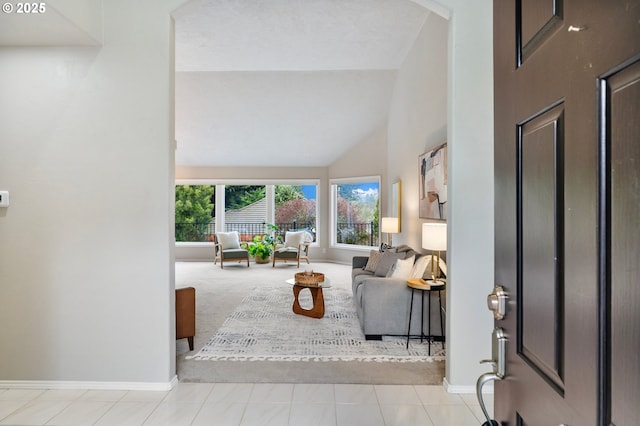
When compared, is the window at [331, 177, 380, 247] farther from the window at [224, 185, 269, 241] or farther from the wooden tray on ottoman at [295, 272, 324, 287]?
the wooden tray on ottoman at [295, 272, 324, 287]

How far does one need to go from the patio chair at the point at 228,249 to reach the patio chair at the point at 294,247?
73 cm

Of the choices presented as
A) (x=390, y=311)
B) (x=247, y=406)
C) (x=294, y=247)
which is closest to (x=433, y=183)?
(x=390, y=311)

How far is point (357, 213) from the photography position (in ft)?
29.5

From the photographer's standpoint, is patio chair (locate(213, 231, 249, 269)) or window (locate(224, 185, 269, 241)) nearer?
patio chair (locate(213, 231, 249, 269))

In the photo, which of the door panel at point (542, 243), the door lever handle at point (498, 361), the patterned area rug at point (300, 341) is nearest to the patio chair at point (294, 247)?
the patterned area rug at point (300, 341)

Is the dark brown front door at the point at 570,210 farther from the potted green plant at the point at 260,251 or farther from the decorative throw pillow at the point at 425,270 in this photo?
the potted green plant at the point at 260,251

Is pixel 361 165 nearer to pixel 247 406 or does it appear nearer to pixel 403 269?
pixel 403 269

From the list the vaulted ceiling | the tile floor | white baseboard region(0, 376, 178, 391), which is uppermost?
the vaulted ceiling

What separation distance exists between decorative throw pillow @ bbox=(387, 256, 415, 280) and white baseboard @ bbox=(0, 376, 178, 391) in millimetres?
2305

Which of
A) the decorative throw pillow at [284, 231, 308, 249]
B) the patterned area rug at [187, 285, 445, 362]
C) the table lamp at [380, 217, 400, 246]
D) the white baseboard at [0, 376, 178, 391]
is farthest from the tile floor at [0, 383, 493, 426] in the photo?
the decorative throw pillow at [284, 231, 308, 249]

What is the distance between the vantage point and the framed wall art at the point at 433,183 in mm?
4203

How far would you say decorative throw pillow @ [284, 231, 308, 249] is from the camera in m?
9.19

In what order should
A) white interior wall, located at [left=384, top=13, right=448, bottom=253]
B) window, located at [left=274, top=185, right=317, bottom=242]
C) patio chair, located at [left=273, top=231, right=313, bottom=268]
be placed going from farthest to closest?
window, located at [left=274, top=185, right=317, bottom=242] → patio chair, located at [left=273, top=231, right=313, bottom=268] → white interior wall, located at [left=384, top=13, right=448, bottom=253]

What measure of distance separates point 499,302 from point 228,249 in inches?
326
